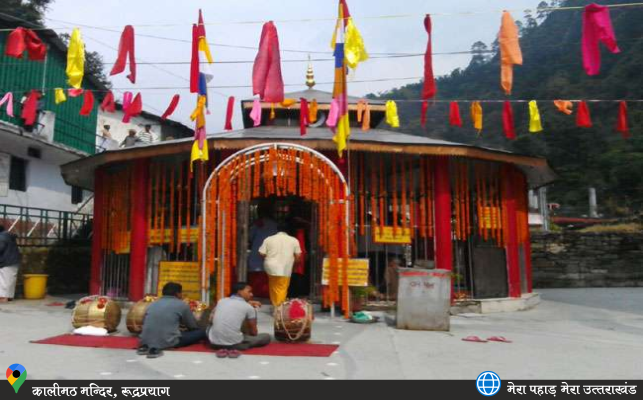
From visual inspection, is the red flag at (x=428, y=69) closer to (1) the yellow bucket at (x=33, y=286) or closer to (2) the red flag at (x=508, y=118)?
(2) the red flag at (x=508, y=118)

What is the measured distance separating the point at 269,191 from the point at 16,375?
5600 millimetres

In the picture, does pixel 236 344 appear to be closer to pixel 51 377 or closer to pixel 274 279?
pixel 51 377

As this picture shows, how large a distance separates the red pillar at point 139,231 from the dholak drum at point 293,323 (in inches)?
188

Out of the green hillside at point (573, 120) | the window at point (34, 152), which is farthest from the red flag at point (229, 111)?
the green hillside at point (573, 120)

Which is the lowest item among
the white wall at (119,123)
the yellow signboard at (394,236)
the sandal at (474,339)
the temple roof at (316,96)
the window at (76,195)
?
the sandal at (474,339)

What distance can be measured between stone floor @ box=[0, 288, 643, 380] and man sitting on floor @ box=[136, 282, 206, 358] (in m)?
0.18

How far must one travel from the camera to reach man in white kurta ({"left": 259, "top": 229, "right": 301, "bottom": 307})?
361 inches

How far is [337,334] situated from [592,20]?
19.9 ft

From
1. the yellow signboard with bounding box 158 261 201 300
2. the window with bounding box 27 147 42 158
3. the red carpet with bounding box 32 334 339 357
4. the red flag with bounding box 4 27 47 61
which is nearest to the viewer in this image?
the red carpet with bounding box 32 334 339 357

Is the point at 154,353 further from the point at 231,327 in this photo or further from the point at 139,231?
the point at 139,231

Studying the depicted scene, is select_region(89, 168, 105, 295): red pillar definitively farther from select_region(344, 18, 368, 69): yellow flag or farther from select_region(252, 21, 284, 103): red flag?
select_region(344, 18, 368, 69): yellow flag

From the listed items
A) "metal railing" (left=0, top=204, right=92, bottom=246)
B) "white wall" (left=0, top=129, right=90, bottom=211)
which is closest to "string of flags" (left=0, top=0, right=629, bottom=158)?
"metal railing" (left=0, top=204, right=92, bottom=246)

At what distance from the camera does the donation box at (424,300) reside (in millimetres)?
8344
